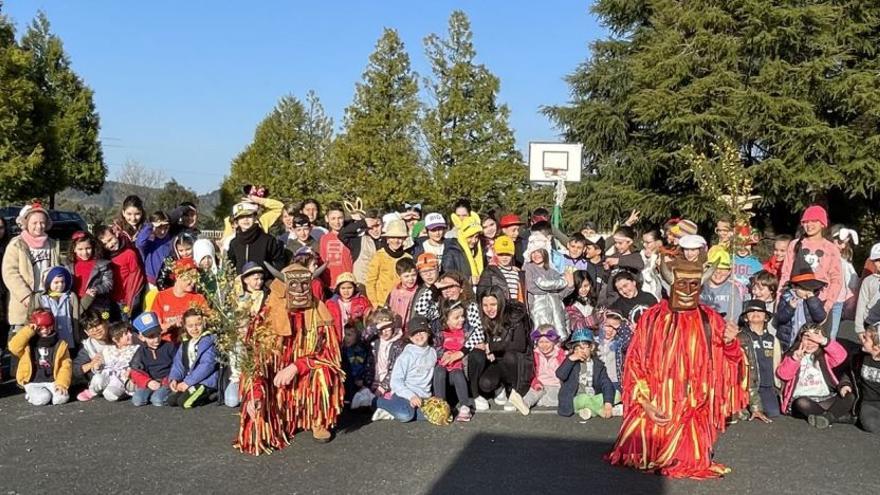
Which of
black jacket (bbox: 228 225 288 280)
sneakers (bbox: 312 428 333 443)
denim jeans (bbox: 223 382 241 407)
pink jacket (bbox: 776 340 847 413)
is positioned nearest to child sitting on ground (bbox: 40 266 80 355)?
black jacket (bbox: 228 225 288 280)

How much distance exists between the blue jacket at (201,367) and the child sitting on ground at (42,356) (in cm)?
96

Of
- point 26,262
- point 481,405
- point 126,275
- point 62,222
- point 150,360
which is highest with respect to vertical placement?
point 62,222

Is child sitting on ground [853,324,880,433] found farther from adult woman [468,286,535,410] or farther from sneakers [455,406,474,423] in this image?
sneakers [455,406,474,423]

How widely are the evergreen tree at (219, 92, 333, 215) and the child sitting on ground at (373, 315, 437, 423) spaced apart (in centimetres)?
2809

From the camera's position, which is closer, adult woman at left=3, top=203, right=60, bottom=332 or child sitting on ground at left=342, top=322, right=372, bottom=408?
child sitting on ground at left=342, top=322, right=372, bottom=408

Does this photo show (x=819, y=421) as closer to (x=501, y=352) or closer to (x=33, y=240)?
(x=501, y=352)

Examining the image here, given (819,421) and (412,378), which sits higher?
(412,378)

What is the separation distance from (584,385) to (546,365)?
1.53ft

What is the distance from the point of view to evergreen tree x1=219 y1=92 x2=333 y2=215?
Result: 117ft

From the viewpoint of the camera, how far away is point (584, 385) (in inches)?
273

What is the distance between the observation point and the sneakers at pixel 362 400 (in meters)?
6.80

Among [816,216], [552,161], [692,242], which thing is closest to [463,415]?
[692,242]

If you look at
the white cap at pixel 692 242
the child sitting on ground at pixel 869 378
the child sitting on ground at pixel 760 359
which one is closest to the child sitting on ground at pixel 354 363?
the white cap at pixel 692 242

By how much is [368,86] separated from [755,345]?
23085 millimetres
